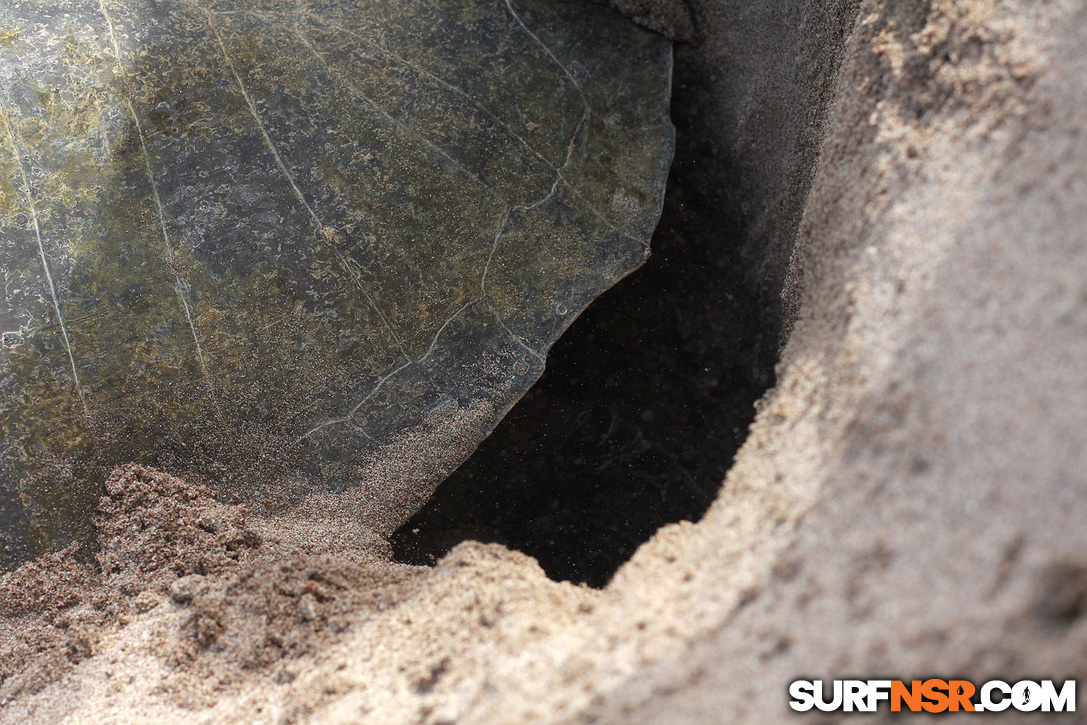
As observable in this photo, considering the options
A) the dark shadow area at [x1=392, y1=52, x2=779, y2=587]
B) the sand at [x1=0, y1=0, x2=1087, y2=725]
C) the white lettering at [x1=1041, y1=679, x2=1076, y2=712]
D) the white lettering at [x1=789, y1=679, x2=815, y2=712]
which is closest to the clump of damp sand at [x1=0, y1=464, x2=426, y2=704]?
the sand at [x1=0, y1=0, x2=1087, y2=725]

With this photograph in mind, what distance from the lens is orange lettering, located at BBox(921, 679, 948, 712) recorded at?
2.34ft

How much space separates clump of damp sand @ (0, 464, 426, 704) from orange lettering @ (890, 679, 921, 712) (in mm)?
955

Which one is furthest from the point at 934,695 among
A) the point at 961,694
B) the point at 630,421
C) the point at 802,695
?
the point at 630,421

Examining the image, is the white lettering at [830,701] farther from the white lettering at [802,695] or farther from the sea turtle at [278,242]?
the sea turtle at [278,242]

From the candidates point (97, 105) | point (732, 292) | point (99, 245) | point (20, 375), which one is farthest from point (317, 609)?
point (732, 292)

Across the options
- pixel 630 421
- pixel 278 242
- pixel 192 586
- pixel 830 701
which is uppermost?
pixel 278 242

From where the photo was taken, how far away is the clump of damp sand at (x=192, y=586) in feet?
4.77

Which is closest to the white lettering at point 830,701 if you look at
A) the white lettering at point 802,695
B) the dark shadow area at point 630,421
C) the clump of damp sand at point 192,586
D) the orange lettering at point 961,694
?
the white lettering at point 802,695

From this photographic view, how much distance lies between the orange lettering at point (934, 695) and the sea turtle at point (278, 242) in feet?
3.91

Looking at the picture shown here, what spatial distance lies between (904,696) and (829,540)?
0.21 meters

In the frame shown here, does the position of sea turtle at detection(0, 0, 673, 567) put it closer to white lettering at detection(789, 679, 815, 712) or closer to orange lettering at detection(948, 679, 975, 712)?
white lettering at detection(789, 679, 815, 712)

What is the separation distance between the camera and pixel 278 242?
171 centimetres

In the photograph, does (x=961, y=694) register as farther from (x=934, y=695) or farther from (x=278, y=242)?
(x=278, y=242)

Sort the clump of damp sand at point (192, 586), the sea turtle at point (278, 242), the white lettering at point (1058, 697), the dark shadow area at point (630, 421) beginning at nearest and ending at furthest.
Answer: the white lettering at point (1058, 697), the clump of damp sand at point (192, 586), the sea turtle at point (278, 242), the dark shadow area at point (630, 421)
